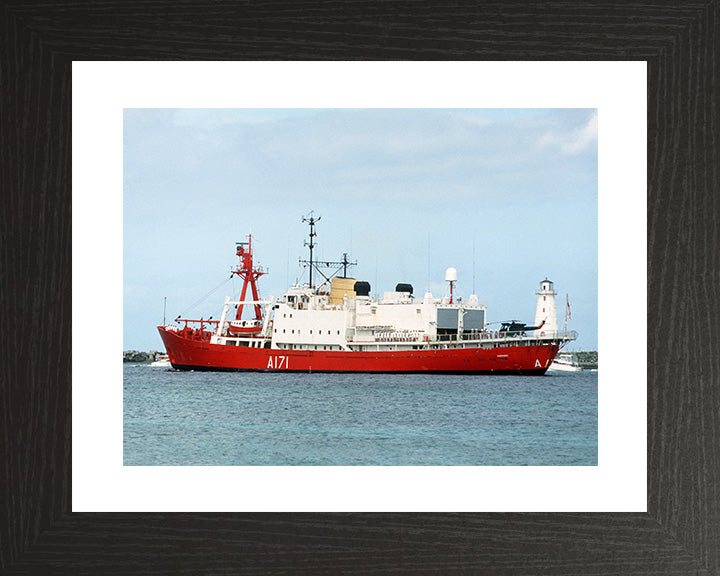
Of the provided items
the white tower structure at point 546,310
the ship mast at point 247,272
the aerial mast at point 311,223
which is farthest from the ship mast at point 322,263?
the white tower structure at point 546,310

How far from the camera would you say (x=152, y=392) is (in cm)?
1502

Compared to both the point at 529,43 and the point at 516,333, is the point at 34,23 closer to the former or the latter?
the point at 529,43

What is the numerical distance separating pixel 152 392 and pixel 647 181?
44.1 ft

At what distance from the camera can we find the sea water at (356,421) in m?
13.3

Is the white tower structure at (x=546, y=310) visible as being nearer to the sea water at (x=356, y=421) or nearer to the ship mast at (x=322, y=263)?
the sea water at (x=356, y=421)

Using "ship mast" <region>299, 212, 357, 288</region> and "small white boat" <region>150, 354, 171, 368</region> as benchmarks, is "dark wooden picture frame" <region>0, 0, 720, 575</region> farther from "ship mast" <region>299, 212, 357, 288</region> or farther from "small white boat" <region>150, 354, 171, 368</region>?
"small white boat" <region>150, 354, 171, 368</region>

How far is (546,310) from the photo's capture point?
1392 centimetres

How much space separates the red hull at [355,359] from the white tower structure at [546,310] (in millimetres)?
376

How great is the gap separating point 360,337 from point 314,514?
10.2 m

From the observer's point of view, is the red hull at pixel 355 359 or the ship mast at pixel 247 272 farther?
the ship mast at pixel 247 272

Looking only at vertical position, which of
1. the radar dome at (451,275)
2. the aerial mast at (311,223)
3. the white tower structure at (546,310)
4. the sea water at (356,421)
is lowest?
the sea water at (356,421)

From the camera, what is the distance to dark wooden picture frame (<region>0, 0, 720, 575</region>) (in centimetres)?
241

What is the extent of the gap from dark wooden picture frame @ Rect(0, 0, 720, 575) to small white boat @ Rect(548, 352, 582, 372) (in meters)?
13.2

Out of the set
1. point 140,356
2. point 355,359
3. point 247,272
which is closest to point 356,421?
point 355,359
